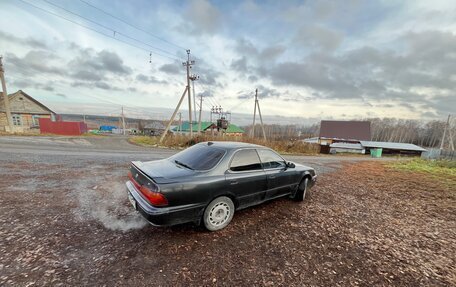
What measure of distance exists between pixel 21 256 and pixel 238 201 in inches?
119

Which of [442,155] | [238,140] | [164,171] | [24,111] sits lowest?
[442,155]

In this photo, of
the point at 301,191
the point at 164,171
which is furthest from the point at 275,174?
the point at 164,171

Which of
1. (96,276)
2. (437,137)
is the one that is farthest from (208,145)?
(437,137)

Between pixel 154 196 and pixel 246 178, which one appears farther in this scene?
pixel 246 178

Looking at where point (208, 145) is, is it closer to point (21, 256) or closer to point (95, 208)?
point (95, 208)

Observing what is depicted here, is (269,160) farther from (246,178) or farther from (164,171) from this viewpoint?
(164,171)

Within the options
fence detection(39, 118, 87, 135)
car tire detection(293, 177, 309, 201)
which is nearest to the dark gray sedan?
car tire detection(293, 177, 309, 201)

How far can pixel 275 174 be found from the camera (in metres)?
3.97

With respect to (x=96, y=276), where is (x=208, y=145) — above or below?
above

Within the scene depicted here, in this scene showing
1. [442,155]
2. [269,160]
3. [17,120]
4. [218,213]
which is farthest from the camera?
[17,120]

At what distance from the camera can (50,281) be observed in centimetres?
206

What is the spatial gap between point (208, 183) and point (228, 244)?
0.97 metres

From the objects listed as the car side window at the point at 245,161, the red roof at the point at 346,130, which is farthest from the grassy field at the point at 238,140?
the red roof at the point at 346,130

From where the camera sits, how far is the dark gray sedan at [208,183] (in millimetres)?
2709
